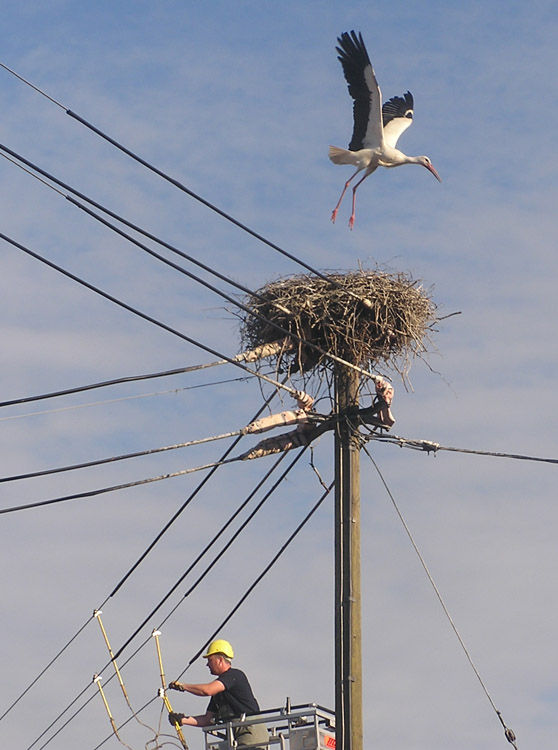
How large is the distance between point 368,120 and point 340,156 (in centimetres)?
67

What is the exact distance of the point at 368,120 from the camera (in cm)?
1723

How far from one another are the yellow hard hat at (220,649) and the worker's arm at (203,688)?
36 cm

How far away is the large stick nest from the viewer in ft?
43.3

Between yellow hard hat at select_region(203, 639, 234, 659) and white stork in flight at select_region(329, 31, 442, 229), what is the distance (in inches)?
257

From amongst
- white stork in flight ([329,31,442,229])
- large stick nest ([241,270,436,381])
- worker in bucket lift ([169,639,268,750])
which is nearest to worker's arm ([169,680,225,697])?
worker in bucket lift ([169,639,268,750])

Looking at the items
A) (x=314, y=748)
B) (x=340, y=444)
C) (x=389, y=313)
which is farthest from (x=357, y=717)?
(x=389, y=313)

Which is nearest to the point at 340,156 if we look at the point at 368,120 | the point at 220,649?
the point at 368,120

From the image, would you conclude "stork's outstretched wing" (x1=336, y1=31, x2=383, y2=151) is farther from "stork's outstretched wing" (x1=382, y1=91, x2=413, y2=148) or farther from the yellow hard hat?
the yellow hard hat

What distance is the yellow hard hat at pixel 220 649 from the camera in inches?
482

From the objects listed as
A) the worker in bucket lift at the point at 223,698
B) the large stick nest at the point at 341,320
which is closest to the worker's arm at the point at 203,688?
the worker in bucket lift at the point at 223,698

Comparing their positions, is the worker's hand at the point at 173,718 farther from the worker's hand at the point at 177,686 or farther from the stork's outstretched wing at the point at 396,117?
the stork's outstretched wing at the point at 396,117

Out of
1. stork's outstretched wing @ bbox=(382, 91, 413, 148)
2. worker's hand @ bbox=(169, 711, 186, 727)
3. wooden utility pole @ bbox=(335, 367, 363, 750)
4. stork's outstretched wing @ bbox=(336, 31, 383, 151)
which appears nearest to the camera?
wooden utility pole @ bbox=(335, 367, 363, 750)

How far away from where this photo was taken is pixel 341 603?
11516 mm

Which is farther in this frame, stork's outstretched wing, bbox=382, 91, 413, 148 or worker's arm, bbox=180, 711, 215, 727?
stork's outstretched wing, bbox=382, 91, 413, 148
